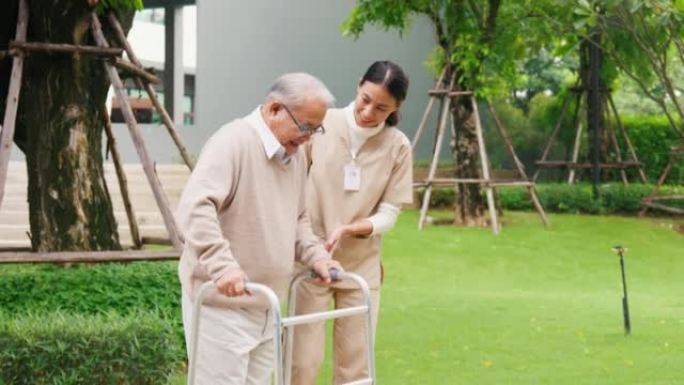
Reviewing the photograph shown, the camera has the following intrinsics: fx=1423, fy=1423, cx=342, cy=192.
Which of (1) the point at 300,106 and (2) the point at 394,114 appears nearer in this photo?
(1) the point at 300,106

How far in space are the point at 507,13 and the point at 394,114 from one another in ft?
49.9

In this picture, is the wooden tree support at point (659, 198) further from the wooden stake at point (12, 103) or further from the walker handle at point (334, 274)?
the walker handle at point (334, 274)

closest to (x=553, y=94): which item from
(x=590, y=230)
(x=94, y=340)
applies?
(x=590, y=230)

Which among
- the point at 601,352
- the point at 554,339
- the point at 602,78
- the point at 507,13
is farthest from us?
the point at 602,78

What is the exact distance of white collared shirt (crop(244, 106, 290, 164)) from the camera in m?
4.81

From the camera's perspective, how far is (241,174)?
4.79 m

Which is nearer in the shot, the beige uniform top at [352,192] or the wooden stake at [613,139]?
the beige uniform top at [352,192]

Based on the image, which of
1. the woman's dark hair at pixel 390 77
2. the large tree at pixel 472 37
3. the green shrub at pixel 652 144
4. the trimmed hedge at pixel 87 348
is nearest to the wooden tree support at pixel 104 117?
the trimmed hedge at pixel 87 348

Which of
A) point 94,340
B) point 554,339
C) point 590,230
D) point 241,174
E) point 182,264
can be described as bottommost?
point 590,230

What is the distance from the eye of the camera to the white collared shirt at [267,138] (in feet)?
15.8

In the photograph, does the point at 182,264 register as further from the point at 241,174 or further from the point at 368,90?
the point at 368,90

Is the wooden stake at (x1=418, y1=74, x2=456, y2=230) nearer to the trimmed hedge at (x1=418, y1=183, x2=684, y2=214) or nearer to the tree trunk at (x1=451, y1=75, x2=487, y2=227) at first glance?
the tree trunk at (x1=451, y1=75, x2=487, y2=227)

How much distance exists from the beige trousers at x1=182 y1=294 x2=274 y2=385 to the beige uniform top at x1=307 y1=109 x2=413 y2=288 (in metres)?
0.99

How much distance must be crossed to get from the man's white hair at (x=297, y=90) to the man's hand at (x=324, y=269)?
2.10 feet
